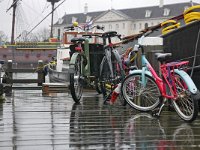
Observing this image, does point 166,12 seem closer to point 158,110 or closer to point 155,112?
point 158,110

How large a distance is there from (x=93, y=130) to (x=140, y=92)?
163 cm

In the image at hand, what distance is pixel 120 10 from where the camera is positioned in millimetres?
119688

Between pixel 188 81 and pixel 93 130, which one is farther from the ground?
pixel 188 81

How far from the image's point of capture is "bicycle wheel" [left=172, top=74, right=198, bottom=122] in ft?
15.3

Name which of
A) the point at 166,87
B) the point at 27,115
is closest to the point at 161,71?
the point at 166,87

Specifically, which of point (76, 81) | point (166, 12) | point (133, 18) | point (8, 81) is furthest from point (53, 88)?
point (133, 18)

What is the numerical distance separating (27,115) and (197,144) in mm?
2629

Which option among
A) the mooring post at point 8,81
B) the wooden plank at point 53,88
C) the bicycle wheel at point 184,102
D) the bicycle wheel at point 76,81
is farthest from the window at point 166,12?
the bicycle wheel at point 184,102

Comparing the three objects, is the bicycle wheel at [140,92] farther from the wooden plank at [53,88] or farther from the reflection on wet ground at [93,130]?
the wooden plank at [53,88]

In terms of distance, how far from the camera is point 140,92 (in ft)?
19.0

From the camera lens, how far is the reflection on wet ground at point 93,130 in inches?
141

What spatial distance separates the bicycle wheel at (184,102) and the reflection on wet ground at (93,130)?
99mm

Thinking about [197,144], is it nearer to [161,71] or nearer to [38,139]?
[38,139]

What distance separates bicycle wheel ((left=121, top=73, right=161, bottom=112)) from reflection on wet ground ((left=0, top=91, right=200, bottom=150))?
0.50ft
